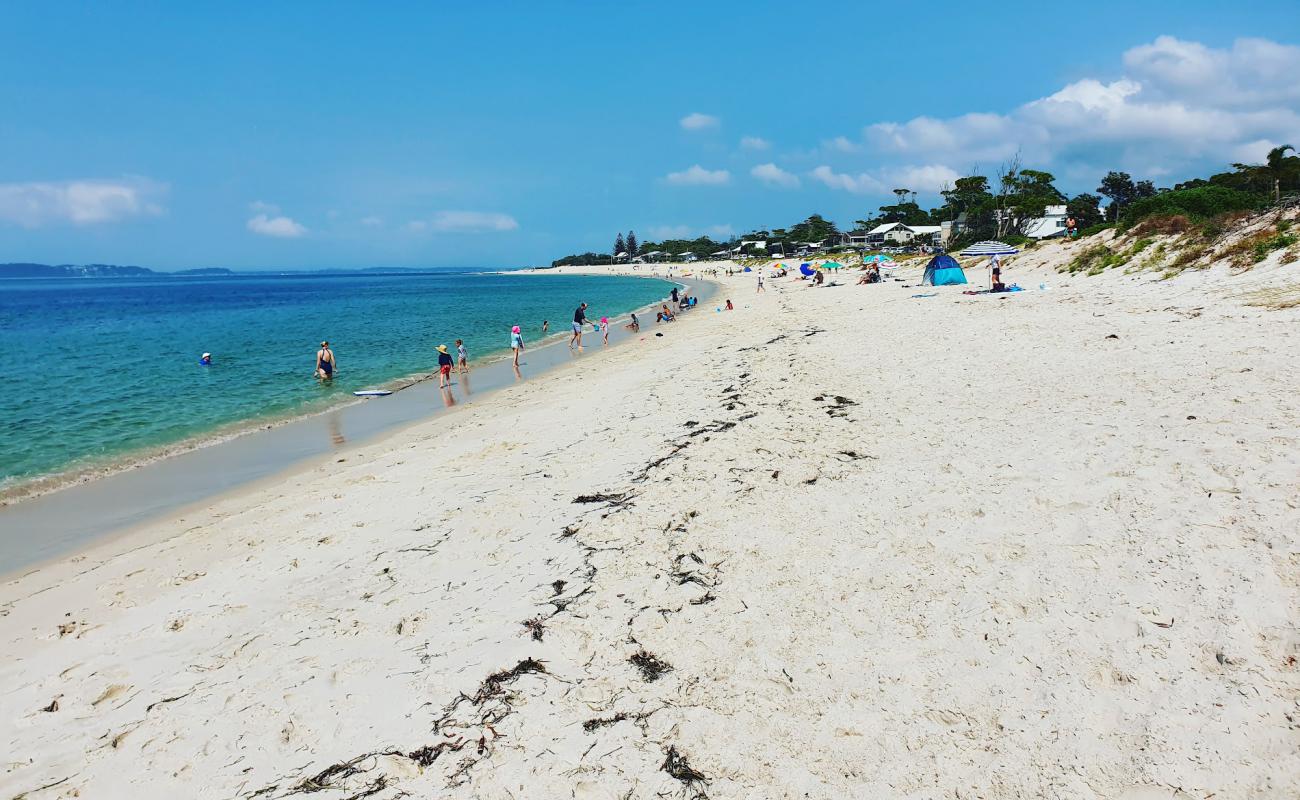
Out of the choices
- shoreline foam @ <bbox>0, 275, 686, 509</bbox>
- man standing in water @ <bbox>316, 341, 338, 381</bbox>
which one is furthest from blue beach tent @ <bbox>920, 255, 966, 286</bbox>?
man standing in water @ <bbox>316, 341, 338, 381</bbox>

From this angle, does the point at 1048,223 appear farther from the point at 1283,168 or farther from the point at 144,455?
the point at 144,455

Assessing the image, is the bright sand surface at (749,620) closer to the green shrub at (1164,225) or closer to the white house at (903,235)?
the green shrub at (1164,225)

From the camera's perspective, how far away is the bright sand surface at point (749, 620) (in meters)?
3.35

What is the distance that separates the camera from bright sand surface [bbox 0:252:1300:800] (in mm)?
3350

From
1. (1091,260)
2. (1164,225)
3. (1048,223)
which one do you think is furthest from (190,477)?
(1048,223)

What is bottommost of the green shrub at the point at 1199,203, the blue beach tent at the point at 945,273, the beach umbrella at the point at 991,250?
the blue beach tent at the point at 945,273

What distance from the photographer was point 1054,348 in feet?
36.3

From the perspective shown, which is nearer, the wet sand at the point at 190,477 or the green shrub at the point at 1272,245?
the wet sand at the point at 190,477

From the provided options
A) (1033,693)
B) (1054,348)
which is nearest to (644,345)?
(1054,348)

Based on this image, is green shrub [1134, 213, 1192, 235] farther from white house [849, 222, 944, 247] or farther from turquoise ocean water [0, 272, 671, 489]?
white house [849, 222, 944, 247]

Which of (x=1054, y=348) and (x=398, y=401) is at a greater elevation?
(x=1054, y=348)

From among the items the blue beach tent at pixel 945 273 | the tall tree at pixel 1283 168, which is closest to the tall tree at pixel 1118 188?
the tall tree at pixel 1283 168

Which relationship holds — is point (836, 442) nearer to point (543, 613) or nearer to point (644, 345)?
point (543, 613)

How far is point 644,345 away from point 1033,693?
21.4 meters
